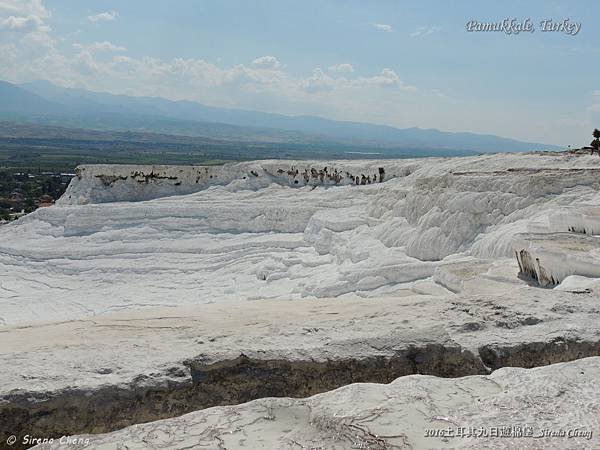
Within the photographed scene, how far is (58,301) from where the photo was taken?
38.7 feet

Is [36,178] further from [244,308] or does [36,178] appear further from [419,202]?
[244,308]

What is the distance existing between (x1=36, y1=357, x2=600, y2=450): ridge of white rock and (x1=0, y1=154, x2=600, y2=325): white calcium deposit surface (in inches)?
90.8

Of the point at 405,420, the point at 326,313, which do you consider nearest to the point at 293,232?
the point at 326,313

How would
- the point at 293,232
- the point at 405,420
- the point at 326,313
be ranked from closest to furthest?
the point at 405,420
the point at 326,313
the point at 293,232

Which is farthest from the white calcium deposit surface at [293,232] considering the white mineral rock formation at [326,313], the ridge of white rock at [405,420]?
the ridge of white rock at [405,420]

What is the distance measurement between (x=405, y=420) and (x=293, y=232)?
12.6m

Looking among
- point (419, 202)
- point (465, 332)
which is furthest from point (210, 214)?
point (465, 332)

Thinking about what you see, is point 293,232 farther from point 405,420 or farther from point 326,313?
point 405,420

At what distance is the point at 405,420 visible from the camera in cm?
219

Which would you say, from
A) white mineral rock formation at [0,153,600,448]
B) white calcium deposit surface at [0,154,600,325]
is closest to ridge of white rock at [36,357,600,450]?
white mineral rock formation at [0,153,600,448]

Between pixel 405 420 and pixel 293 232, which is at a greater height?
pixel 405 420

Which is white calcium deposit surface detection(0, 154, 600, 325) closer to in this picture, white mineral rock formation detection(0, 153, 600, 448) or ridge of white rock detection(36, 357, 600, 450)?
white mineral rock formation detection(0, 153, 600, 448)

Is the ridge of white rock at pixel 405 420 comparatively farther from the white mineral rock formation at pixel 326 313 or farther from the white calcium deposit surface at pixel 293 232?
the white calcium deposit surface at pixel 293 232

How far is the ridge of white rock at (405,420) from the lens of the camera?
2053mm
